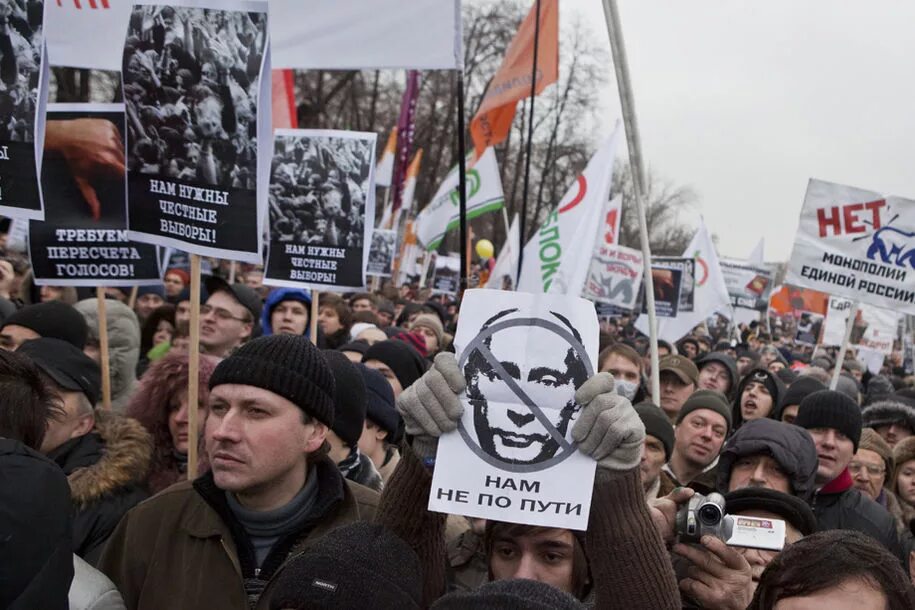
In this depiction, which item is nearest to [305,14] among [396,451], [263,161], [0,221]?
[263,161]

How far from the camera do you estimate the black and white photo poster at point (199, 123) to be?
3715mm

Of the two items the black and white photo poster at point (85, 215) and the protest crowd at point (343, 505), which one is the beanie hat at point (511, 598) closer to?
the protest crowd at point (343, 505)

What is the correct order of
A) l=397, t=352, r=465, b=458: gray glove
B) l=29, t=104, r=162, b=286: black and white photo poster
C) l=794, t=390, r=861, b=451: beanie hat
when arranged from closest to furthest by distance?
l=397, t=352, r=465, b=458: gray glove → l=794, t=390, r=861, b=451: beanie hat → l=29, t=104, r=162, b=286: black and white photo poster

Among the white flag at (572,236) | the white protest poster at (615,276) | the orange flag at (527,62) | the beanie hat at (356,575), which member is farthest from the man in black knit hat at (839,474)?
the white protest poster at (615,276)

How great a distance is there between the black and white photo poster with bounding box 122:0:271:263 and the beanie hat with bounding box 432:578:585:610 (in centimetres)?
215

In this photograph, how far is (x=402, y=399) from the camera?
2.00 m

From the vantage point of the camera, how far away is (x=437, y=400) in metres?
1.97

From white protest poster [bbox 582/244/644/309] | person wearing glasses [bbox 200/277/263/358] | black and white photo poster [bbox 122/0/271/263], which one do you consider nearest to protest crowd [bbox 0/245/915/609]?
black and white photo poster [bbox 122/0/271/263]

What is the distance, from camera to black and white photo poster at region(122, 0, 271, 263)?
3715 mm

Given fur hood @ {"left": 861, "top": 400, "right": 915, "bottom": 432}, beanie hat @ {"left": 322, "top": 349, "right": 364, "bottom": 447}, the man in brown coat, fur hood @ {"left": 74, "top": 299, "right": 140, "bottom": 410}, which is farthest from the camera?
fur hood @ {"left": 861, "top": 400, "right": 915, "bottom": 432}

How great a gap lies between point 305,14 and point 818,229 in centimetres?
464

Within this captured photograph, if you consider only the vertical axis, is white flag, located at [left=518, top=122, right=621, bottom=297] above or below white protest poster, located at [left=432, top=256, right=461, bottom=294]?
above

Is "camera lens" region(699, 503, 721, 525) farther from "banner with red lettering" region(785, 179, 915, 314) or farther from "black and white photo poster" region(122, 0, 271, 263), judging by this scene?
"banner with red lettering" region(785, 179, 915, 314)

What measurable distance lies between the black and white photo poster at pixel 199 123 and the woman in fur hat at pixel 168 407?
22.0 inches
